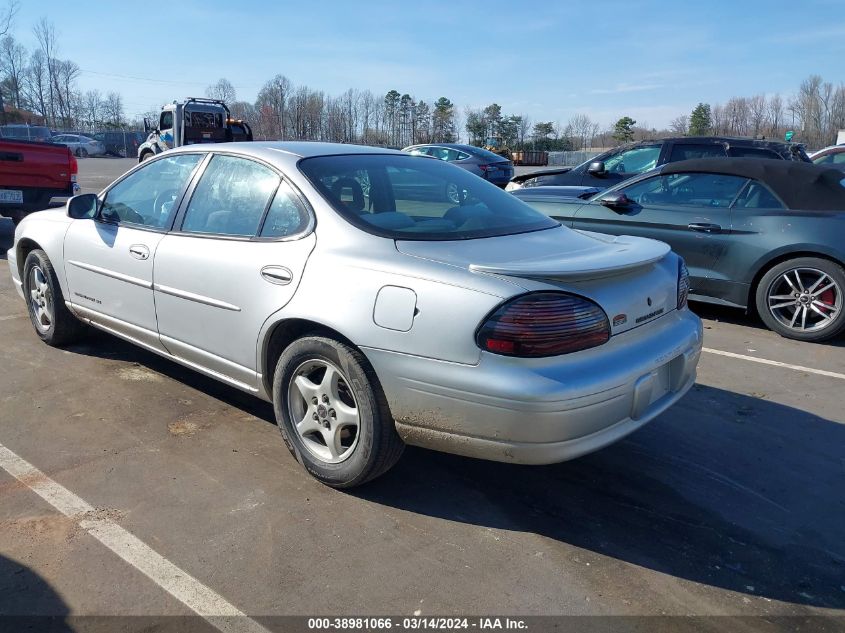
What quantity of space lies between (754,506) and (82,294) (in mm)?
4194

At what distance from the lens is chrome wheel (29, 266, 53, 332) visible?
5105 mm

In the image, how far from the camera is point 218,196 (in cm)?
384

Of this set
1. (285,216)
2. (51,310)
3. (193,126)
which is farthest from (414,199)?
(193,126)

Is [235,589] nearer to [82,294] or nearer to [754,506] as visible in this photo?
[754,506]

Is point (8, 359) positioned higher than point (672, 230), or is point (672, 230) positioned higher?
point (672, 230)

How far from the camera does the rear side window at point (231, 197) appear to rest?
3.59 meters

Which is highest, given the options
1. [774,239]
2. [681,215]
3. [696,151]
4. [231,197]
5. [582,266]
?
[696,151]

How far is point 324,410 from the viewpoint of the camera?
320cm

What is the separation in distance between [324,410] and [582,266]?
1.32 metres

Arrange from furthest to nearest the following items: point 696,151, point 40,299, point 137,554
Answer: point 696,151 → point 40,299 → point 137,554

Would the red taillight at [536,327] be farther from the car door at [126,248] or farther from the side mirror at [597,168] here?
the side mirror at [597,168]

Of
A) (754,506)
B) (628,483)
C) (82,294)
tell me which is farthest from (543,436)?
(82,294)

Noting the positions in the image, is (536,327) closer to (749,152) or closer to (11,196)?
(749,152)

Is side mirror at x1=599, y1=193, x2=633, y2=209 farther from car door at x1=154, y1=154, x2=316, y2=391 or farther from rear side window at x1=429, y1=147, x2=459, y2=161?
rear side window at x1=429, y1=147, x2=459, y2=161
